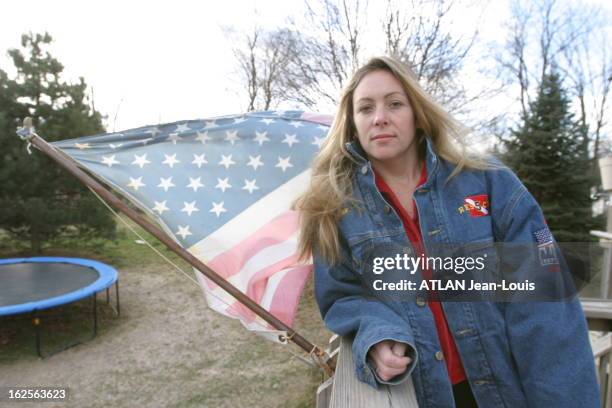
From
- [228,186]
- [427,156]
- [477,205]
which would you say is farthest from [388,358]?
[228,186]

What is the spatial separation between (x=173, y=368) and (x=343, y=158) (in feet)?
13.3

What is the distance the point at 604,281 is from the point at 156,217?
2315mm

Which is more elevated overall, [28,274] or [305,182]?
[305,182]

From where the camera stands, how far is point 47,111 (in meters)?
8.68

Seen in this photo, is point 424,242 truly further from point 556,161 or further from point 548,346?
point 556,161

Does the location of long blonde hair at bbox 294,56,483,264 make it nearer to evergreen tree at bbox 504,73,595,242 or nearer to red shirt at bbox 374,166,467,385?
red shirt at bbox 374,166,467,385

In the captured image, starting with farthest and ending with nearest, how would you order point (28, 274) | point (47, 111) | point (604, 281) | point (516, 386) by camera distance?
point (47, 111) → point (28, 274) → point (604, 281) → point (516, 386)

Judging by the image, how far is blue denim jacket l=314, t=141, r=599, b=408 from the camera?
1.10 metres

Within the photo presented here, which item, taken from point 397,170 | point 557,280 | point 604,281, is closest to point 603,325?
point 604,281

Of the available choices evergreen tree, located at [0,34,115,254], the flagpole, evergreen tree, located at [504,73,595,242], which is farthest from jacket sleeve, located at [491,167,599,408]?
evergreen tree, located at [504,73,595,242]

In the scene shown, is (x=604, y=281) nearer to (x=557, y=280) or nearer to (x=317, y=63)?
(x=557, y=280)

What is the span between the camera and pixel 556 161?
10531 millimetres

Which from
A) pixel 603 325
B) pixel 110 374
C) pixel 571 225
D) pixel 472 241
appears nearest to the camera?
pixel 472 241

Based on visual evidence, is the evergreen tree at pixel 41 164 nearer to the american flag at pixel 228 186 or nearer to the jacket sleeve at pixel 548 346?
the american flag at pixel 228 186
